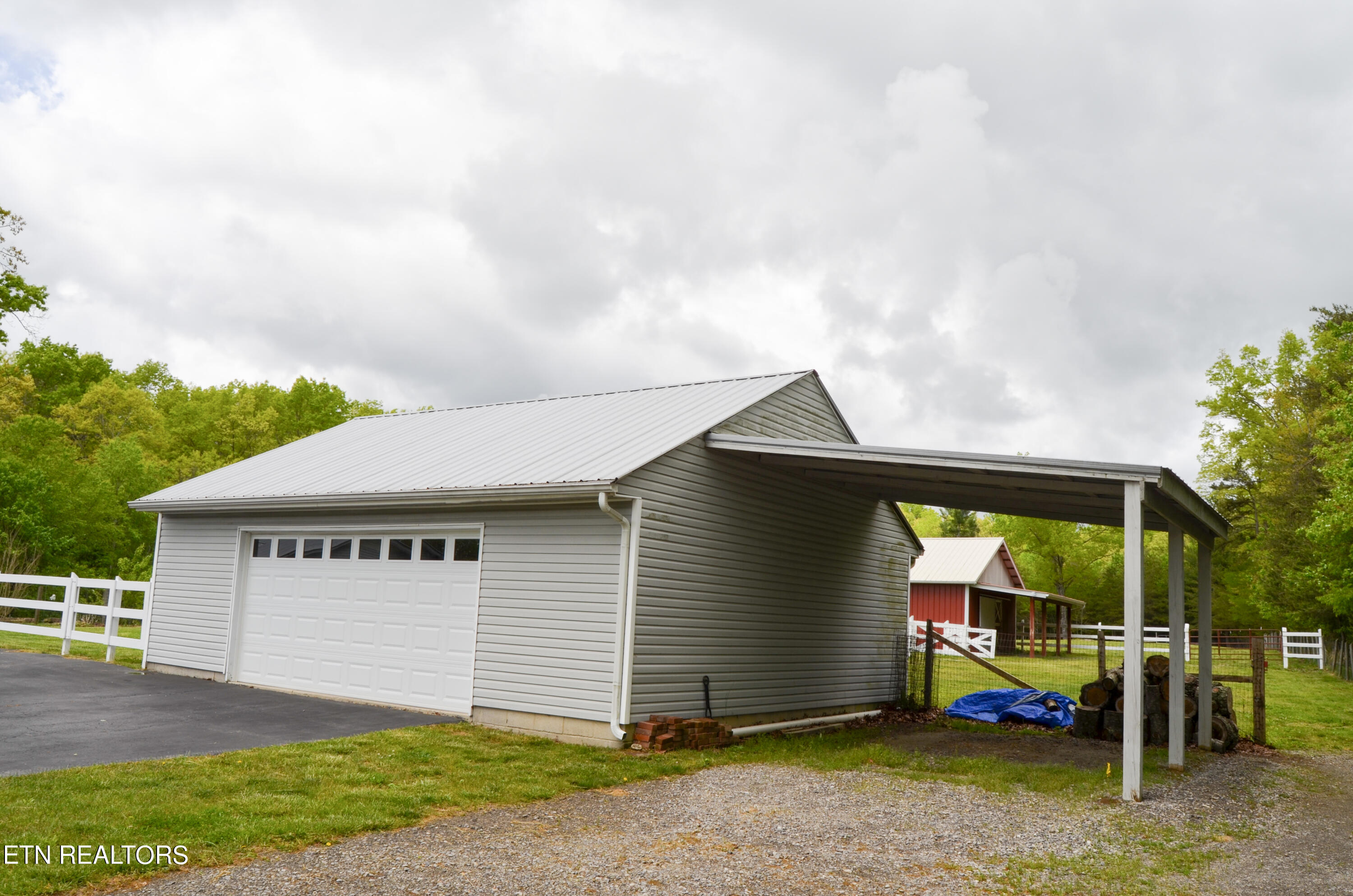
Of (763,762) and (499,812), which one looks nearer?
(499,812)

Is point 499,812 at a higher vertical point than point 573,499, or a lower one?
lower

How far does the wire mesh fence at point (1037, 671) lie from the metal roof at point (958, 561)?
2.99 meters

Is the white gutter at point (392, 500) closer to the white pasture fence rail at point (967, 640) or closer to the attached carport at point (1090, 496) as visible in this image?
the attached carport at point (1090, 496)

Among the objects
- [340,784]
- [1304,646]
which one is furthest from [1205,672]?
[1304,646]

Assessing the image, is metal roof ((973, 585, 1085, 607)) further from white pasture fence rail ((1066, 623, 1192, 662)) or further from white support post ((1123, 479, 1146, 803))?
white support post ((1123, 479, 1146, 803))

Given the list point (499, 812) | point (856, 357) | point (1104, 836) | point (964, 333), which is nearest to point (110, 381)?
point (856, 357)

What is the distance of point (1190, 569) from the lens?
41.0m

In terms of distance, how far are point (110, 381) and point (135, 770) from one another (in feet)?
139

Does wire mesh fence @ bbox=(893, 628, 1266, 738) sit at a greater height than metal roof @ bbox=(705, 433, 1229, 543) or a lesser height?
lesser

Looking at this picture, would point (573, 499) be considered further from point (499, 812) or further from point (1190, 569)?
point (1190, 569)

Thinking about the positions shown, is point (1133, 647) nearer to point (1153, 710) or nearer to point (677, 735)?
point (1153, 710)

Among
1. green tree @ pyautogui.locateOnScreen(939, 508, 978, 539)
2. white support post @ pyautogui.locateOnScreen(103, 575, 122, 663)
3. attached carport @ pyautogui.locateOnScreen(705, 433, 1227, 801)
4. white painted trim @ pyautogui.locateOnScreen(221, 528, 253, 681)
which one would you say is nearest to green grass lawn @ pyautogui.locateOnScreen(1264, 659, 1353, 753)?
attached carport @ pyautogui.locateOnScreen(705, 433, 1227, 801)

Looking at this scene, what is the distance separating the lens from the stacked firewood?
11195 millimetres

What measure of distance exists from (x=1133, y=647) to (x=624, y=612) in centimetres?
485
